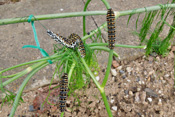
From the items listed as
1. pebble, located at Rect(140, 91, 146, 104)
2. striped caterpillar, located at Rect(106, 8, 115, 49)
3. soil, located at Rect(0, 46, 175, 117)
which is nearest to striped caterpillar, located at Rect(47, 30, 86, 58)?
striped caterpillar, located at Rect(106, 8, 115, 49)

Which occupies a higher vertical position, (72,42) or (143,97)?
(72,42)

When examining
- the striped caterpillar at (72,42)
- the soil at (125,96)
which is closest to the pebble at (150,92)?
the soil at (125,96)

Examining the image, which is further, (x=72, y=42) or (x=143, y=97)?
A: (x=143, y=97)

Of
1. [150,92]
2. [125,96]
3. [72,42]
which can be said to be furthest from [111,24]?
[150,92]

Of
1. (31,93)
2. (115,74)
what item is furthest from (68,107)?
(115,74)

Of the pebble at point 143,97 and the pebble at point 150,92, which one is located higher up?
the pebble at point 150,92

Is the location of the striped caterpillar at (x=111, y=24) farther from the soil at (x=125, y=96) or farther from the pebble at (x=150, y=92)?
the pebble at (x=150, y=92)

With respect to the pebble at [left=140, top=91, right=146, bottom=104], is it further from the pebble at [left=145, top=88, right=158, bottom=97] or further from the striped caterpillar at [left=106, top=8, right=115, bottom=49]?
the striped caterpillar at [left=106, top=8, right=115, bottom=49]

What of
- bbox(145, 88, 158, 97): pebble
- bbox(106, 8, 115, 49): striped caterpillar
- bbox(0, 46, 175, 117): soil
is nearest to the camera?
bbox(106, 8, 115, 49): striped caterpillar

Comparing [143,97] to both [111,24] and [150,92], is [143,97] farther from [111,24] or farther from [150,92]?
[111,24]

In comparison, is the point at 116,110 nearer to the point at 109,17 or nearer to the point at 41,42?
the point at 109,17
